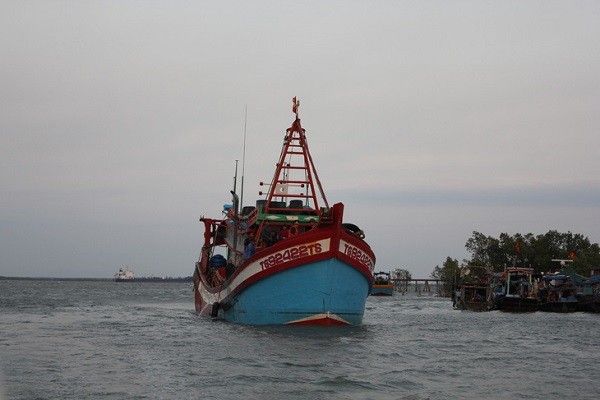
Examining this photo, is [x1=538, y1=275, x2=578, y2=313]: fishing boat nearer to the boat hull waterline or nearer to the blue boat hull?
the boat hull waterline

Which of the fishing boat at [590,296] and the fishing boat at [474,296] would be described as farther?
the fishing boat at [474,296]

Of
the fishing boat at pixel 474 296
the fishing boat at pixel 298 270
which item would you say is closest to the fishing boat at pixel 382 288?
the fishing boat at pixel 474 296

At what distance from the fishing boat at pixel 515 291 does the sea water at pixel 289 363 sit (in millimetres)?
25122

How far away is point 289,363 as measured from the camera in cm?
1878

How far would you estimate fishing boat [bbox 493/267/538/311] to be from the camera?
181ft

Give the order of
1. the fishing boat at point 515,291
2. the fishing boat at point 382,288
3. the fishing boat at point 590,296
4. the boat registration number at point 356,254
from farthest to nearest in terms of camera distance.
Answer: the fishing boat at point 382,288, the fishing boat at point 590,296, the fishing boat at point 515,291, the boat registration number at point 356,254

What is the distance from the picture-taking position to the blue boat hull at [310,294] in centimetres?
2630

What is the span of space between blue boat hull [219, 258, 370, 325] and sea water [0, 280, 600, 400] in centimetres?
62

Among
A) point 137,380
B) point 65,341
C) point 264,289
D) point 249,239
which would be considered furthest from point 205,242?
point 137,380

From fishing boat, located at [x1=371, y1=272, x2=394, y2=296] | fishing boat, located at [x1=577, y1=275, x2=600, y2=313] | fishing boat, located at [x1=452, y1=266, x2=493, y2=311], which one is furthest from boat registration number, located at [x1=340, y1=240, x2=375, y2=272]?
fishing boat, located at [x1=371, y1=272, x2=394, y2=296]

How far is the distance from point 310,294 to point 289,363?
7764 millimetres

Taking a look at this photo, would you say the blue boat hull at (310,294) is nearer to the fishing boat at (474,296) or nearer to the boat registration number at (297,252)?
the boat registration number at (297,252)

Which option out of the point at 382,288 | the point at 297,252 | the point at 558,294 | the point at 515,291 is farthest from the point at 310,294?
the point at 382,288

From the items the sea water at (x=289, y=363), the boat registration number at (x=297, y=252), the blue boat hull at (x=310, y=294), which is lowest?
the sea water at (x=289, y=363)
